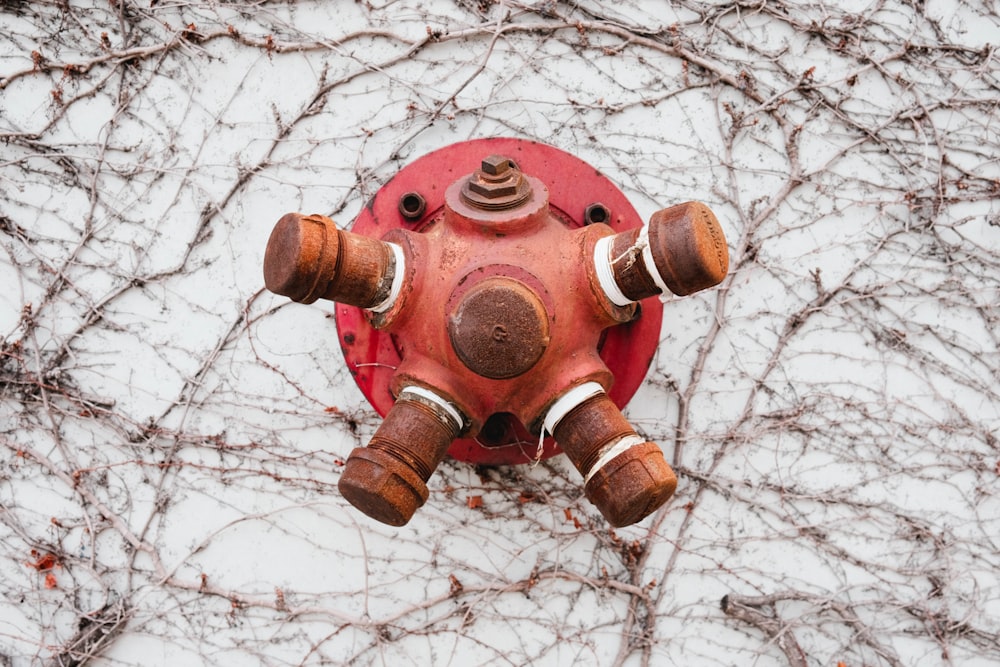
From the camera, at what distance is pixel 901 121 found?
5.06ft

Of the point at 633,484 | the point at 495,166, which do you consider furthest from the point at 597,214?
the point at 633,484

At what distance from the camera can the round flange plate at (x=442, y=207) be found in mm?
1341

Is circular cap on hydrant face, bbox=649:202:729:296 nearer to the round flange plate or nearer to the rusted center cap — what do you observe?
the rusted center cap

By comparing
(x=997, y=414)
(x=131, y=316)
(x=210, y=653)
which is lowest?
(x=210, y=653)

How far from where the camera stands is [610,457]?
1061 millimetres

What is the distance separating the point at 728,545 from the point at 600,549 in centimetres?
25

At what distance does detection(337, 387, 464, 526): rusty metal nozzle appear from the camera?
1036 millimetres

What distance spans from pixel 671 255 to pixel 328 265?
0.46 m

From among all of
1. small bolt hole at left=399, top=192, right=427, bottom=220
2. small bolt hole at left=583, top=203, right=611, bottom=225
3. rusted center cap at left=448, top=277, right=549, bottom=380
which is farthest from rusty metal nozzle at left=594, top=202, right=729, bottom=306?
small bolt hole at left=399, top=192, right=427, bottom=220

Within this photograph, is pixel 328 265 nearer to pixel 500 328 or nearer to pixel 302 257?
pixel 302 257

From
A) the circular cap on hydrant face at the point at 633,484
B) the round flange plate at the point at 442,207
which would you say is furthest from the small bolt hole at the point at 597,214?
the circular cap on hydrant face at the point at 633,484

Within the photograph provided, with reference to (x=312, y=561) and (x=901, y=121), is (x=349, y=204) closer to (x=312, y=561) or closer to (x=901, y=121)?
(x=312, y=561)

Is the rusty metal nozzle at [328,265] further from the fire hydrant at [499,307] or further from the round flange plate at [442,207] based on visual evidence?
the round flange plate at [442,207]

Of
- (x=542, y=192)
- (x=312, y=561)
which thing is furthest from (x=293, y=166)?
(x=312, y=561)
